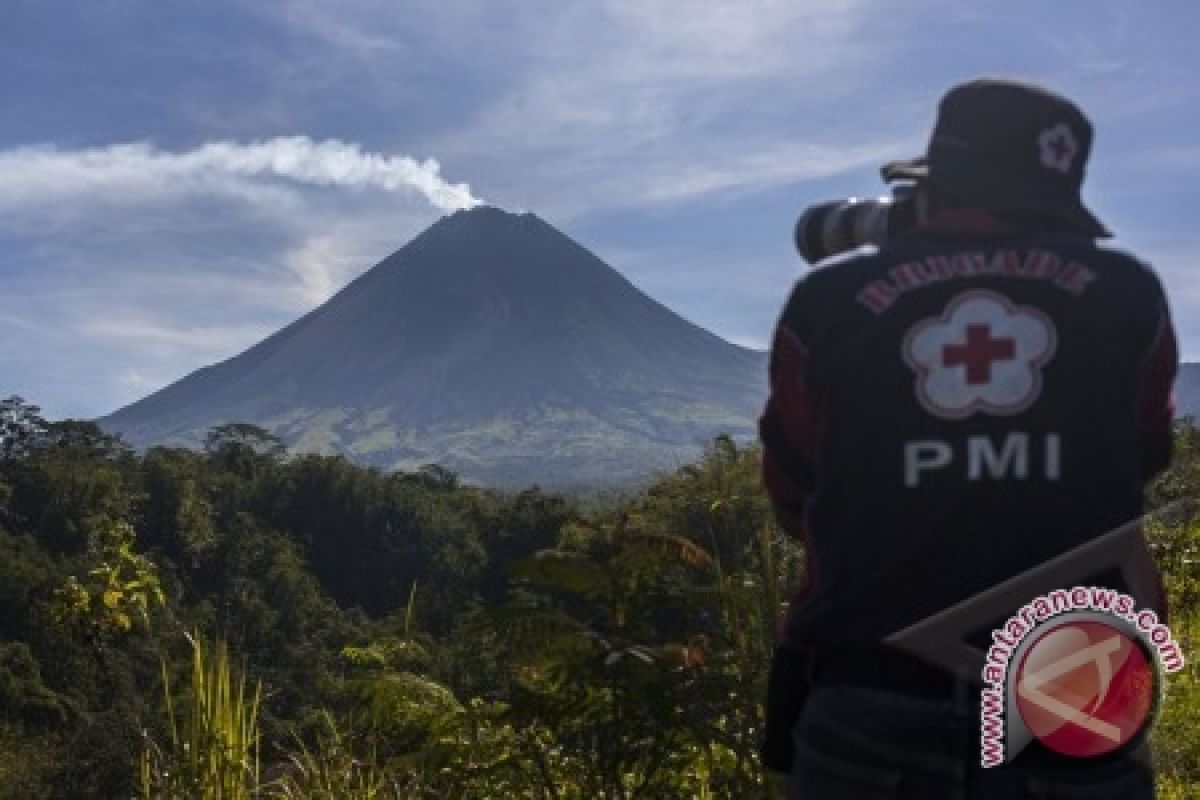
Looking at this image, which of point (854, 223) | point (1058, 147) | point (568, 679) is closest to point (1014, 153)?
point (1058, 147)

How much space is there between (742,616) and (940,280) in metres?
1.36

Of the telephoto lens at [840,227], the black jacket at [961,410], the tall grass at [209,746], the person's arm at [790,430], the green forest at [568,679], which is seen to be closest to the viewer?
the black jacket at [961,410]

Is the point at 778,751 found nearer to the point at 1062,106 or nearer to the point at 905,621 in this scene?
the point at 905,621

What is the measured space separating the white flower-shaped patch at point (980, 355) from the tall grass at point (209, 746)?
230cm

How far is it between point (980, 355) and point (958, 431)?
104 mm

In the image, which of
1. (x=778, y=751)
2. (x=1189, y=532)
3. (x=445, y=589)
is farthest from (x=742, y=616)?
(x=445, y=589)

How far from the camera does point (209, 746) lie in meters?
3.46

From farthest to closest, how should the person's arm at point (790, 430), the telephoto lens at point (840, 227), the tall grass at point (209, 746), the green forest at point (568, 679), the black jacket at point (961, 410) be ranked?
the tall grass at point (209, 746)
the green forest at point (568, 679)
the telephoto lens at point (840, 227)
the person's arm at point (790, 430)
the black jacket at point (961, 410)

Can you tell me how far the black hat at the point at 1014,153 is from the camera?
6.23 ft

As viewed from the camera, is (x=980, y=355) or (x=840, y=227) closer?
(x=980, y=355)

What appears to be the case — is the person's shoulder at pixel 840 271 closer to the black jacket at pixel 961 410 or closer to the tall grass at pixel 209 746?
the black jacket at pixel 961 410

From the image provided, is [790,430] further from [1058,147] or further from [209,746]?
[209,746]

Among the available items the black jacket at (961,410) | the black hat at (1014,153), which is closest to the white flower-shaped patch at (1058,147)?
the black hat at (1014,153)

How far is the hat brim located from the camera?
0.09ft
